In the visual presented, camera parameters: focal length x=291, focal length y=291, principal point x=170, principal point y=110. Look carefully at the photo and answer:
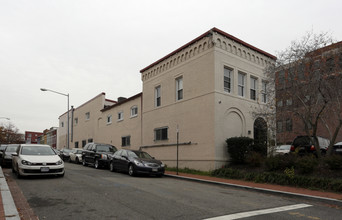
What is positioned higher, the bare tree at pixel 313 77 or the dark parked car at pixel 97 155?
the bare tree at pixel 313 77

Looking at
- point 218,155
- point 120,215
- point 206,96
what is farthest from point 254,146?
point 120,215

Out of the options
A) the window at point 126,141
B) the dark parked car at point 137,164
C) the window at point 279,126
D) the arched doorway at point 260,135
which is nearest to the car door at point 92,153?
the dark parked car at point 137,164

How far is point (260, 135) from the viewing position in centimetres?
1784

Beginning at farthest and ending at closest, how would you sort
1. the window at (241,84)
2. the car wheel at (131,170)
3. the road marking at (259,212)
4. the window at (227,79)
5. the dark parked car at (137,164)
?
1. the window at (241,84)
2. the window at (227,79)
3. the car wheel at (131,170)
4. the dark parked car at (137,164)
5. the road marking at (259,212)

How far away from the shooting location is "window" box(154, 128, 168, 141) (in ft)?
66.3

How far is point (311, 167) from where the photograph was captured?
1166 centimetres

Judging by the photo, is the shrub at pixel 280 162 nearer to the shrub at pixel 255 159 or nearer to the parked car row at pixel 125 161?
the shrub at pixel 255 159

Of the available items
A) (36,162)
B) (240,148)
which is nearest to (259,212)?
(240,148)

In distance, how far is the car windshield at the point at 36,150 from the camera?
1256 centimetres

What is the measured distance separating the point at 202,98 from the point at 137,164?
5520 mm

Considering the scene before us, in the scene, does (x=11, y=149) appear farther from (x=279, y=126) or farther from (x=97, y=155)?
(x=279, y=126)

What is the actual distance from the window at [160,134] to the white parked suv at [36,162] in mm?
8623

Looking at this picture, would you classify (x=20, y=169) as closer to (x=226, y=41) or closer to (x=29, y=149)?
(x=29, y=149)

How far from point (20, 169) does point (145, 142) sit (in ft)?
37.6
